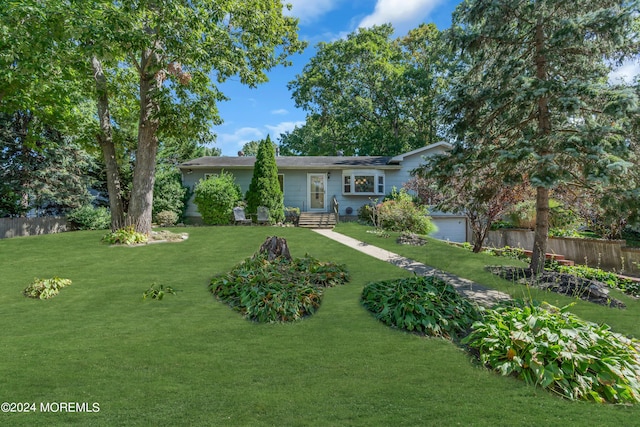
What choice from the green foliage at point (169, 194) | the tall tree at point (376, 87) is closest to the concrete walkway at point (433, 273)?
the green foliage at point (169, 194)

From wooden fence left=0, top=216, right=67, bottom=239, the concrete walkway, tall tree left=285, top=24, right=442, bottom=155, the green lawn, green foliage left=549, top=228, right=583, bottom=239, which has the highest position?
tall tree left=285, top=24, right=442, bottom=155

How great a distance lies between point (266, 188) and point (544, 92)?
485 inches

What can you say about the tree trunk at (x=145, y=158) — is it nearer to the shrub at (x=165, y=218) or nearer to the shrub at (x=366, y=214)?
the shrub at (x=165, y=218)

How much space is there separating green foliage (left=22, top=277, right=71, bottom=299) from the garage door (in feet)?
54.7

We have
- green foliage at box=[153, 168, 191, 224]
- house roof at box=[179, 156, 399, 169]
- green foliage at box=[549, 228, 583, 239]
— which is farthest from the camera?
house roof at box=[179, 156, 399, 169]

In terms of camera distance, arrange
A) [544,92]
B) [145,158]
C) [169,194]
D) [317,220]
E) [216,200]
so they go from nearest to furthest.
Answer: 1. [544,92]
2. [145,158]
3. [216,200]
4. [317,220]
5. [169,194]

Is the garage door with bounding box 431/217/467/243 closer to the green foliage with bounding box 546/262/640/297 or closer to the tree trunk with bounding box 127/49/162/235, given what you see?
the green foliage with bounding box 546/262/640/297

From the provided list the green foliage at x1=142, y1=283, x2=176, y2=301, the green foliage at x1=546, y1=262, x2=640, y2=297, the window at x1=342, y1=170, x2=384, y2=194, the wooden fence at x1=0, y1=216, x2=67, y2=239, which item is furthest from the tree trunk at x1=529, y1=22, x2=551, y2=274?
the wooden fence at x1=0, y1=216, x2=67, y2=239

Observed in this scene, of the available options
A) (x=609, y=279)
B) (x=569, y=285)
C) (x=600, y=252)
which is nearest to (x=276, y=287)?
(x=569, y=285)

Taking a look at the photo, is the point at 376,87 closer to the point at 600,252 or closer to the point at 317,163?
the point at 317,163

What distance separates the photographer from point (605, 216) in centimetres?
654

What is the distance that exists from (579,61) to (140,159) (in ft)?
43.0

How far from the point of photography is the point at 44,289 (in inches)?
239

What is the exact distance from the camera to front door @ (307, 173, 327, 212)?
1970 cm
